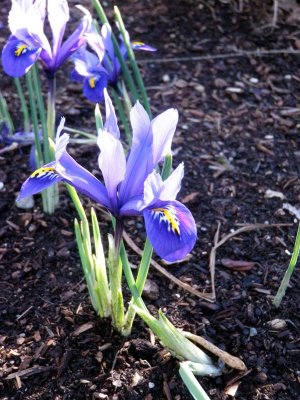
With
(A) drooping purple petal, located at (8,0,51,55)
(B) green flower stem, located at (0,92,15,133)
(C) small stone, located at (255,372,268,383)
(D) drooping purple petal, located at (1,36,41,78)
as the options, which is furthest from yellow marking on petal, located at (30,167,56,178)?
(B) green flower stem, located at (0,92,15,133)

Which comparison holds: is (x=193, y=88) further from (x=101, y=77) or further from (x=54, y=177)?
(x=54, y=177)

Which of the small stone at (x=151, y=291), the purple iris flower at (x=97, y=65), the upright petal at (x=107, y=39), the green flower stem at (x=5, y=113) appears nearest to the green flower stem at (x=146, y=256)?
the small stone at (x=151, y=291)

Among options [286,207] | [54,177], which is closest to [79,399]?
[54,177]

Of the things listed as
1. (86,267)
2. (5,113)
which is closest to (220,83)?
(5,113)

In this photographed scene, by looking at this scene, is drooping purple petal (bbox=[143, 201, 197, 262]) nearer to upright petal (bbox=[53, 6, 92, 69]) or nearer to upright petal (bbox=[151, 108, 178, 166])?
upright petal (bbox=[151, 108, 178, 166])

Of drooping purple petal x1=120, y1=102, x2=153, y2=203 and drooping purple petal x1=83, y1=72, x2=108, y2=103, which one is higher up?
drooping purple petal x1=120, y1=102, x2=153, y2=203

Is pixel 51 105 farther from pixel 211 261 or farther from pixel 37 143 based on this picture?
pixel 211 261

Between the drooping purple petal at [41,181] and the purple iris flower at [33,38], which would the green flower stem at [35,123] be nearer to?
the purple iris flower at [33,38]
